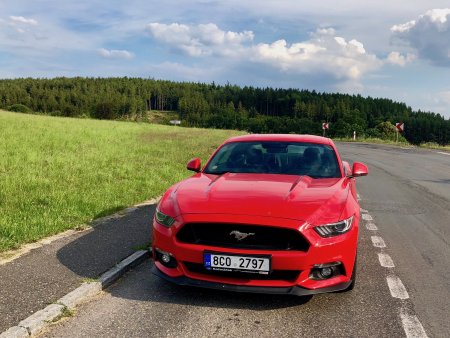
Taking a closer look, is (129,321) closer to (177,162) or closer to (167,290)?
(167,290)

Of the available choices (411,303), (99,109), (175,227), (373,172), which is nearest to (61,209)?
(175,227)

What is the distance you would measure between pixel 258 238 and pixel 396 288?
165 cm

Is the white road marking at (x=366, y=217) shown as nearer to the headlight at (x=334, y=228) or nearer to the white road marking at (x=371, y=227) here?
the white road marking at (x=371, y=227)

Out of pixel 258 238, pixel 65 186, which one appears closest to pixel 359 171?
pixel 258 238

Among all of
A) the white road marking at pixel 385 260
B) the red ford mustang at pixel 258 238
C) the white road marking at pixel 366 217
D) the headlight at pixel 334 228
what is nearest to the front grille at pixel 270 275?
the red ford mustang at pixel 258 238

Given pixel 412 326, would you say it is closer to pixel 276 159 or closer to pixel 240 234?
pixel 240 234

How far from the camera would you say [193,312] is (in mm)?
3936

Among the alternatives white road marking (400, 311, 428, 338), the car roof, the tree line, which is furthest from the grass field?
the tree line

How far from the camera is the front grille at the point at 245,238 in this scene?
3.94m

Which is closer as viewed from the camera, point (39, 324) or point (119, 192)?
point (39, 324)

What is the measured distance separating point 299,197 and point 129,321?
6.11ft

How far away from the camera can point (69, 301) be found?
3.93m

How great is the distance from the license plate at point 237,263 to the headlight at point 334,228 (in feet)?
1.76

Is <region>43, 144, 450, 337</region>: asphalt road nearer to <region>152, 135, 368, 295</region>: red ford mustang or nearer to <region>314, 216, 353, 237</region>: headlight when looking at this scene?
<region>152, 135, 368, 295</region>: red ford mustang
